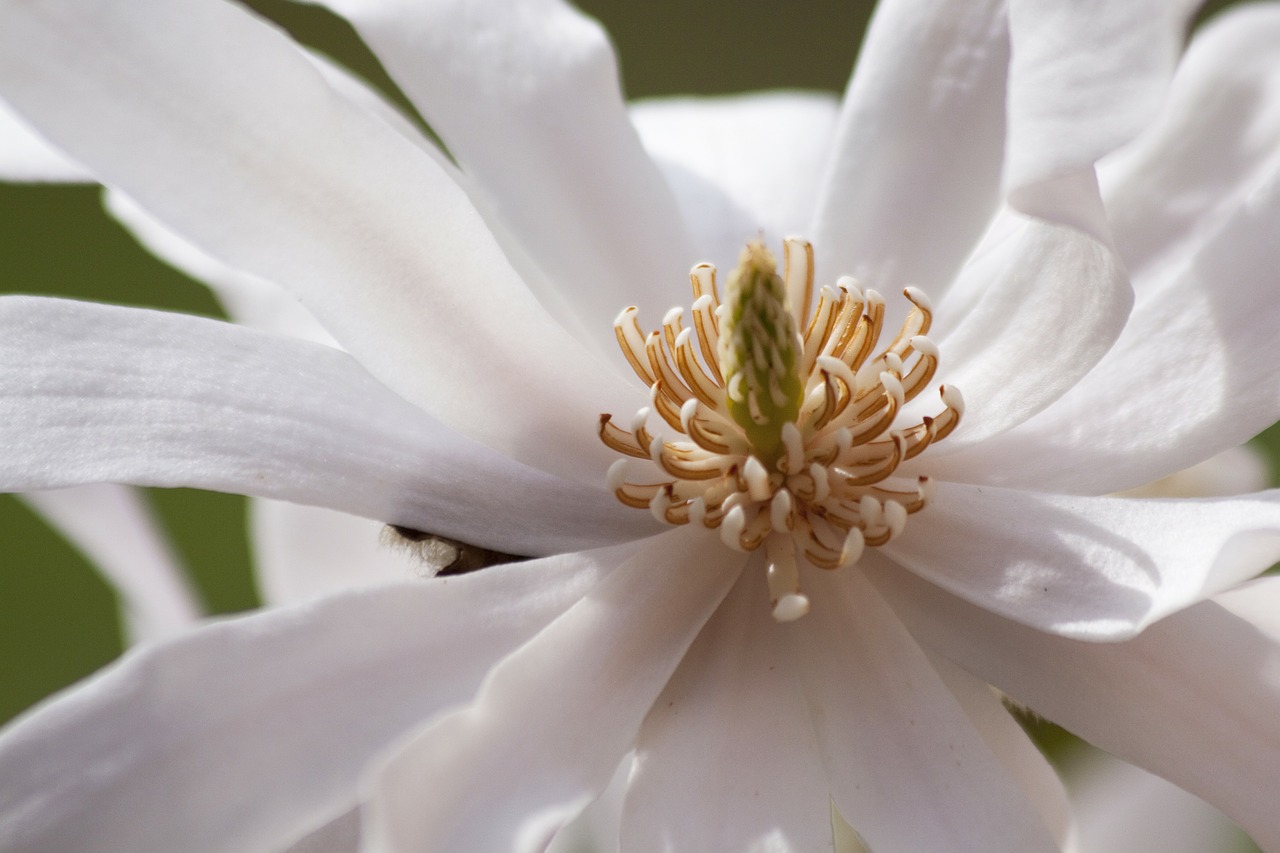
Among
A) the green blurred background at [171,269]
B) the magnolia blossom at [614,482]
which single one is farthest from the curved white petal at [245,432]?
the green blurred background at [171,269]

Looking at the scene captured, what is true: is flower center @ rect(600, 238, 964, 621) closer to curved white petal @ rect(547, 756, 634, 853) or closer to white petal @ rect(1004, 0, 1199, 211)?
white petal @ rect(1004, 0, 1199, 211)

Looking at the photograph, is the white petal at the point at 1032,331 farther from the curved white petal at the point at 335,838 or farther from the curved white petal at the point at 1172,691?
the curved white petal at the point at 335,838

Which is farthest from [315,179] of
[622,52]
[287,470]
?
[622,52]

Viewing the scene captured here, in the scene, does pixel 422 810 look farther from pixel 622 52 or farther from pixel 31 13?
pixel 622 52

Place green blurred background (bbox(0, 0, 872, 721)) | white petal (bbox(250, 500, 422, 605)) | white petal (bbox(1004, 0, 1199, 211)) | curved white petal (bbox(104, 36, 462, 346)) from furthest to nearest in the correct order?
green blurred background (bbox(0, 0, 872, 721)) < white petal (bbox(250, 500, 422, 605)) < curved white petal (bbox(104, 36, 462, 346)) < white petal (bbox(1004, 0, 1199, 211))

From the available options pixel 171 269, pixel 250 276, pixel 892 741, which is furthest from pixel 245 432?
pixel 171 269

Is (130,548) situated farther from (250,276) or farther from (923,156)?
(923,156)

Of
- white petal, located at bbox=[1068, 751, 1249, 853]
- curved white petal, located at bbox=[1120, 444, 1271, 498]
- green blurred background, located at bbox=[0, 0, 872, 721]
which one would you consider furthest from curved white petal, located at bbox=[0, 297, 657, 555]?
green blurred background, located at bbox=[0, 0, 872, 721]
